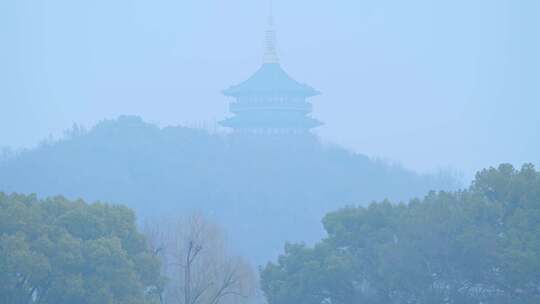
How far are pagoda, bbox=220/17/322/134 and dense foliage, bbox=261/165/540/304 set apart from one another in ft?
135

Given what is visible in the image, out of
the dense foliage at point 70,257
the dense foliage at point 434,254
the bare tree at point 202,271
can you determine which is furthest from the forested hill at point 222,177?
the dense foliage at point 70,257

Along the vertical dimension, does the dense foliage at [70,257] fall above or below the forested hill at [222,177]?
below

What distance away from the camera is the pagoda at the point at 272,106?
229ft

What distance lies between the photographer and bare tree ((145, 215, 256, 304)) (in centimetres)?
2867

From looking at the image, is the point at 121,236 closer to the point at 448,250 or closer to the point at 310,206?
the point at 448,250

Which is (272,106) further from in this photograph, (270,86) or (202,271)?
(202,271)

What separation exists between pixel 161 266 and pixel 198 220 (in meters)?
4.25

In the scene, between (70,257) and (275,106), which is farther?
(275,106)

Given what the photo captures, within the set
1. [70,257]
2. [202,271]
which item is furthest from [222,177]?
[70,257]

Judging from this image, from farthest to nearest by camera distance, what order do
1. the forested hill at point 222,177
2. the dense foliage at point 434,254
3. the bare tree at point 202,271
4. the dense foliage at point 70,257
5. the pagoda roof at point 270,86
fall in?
the pagoda roof at point 270,86 → the forested hill at point 222,177 → the bare tree at point 202,271 → the dense foliage at point 434,254 → the dense foliage at point 70,257

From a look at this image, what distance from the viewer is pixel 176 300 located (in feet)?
95.5

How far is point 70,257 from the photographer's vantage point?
84.7 ft

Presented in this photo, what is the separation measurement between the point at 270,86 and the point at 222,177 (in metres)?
8.62

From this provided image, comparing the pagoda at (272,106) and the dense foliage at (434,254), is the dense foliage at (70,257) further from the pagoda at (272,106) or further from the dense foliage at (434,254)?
the pagoda at (272,106)
